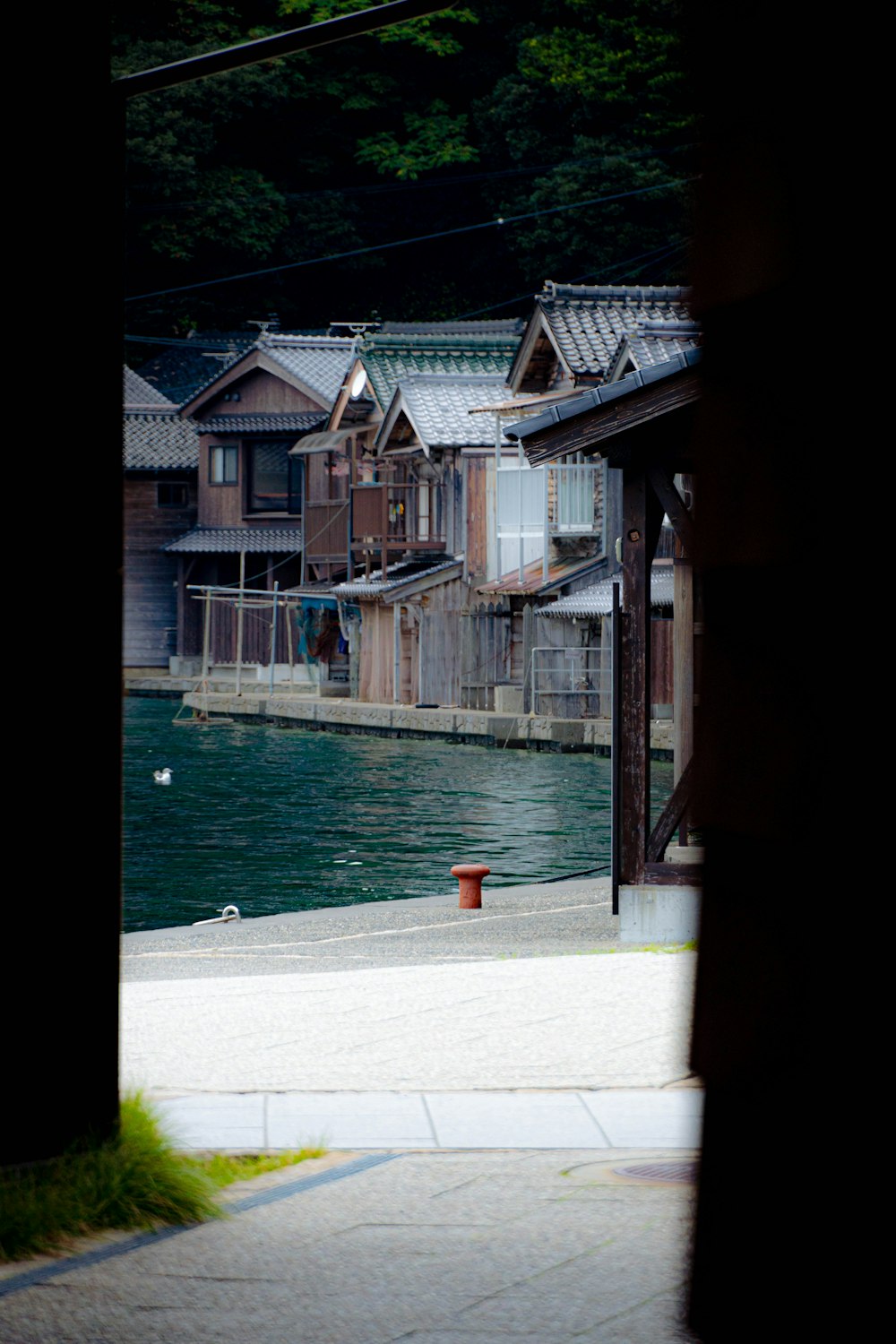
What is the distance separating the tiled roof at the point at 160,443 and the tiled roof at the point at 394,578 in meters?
11.2

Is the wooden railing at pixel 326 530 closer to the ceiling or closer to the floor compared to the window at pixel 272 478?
closer to the floor

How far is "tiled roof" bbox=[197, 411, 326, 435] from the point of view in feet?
165

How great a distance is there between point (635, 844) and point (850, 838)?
1087cm

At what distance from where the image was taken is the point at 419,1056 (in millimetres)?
6945

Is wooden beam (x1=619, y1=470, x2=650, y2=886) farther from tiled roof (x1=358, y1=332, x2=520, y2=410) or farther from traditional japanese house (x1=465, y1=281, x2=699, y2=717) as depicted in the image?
tiled roof (x1=358, y1=332, x2=520, y2=410)

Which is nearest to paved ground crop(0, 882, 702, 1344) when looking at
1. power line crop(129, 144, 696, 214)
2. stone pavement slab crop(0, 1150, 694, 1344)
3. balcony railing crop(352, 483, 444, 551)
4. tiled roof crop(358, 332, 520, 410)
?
stone pavement slab crop(0, 1150, 694, 1344)

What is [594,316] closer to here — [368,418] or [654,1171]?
[368,418]

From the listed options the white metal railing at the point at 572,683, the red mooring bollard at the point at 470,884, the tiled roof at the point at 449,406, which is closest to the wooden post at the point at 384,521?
the tiled roof at the point at 449,406

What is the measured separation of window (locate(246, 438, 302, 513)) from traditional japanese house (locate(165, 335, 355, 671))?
0.09 ft

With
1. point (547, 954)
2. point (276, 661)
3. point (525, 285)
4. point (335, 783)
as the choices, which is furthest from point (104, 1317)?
point (525, 285)

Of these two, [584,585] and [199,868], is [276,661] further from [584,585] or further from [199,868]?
[199,868]

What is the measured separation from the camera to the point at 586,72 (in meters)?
50.9

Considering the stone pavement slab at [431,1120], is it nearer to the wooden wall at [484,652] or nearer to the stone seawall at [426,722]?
the stone seawall at [426,722]

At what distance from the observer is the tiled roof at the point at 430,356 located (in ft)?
146
